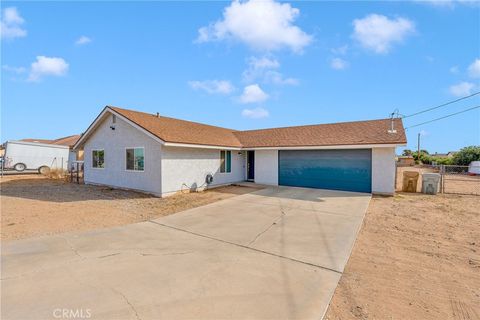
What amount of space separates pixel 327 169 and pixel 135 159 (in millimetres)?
10757

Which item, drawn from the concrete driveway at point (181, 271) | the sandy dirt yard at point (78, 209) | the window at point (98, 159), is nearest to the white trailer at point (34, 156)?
the window at point (98, 159)

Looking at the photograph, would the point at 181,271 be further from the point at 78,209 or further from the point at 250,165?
the point at 250,165

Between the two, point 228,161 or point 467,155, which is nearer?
point 228,161

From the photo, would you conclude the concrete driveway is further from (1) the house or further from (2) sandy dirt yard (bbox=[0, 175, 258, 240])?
(1) the house

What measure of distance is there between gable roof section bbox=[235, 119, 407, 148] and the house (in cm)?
4

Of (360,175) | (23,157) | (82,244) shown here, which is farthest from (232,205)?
(23,157)

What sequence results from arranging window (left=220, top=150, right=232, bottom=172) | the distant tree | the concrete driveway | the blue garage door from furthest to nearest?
1. the distant tree
2. window (left=220, top=150, right=232, bottom=172)
3. the blue garage door
4. the concrete driveway

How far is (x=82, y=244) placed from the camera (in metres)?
5.05

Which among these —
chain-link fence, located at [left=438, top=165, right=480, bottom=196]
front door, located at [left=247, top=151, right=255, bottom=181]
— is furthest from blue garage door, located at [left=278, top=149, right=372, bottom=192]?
chain-link fence, located at [left=438, top=165, right=480, bottom=196]

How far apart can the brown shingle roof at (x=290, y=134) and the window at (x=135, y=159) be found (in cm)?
153

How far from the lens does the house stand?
11492 mm

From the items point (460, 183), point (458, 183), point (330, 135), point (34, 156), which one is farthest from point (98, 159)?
point (460, 183)

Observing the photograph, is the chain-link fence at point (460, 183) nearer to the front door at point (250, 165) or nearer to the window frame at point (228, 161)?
the front door at point (250, 165)

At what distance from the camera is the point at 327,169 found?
13641mm
